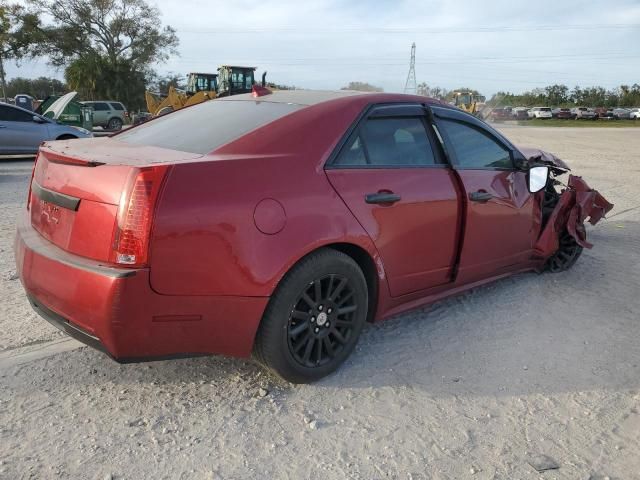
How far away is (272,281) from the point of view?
8.86 feet

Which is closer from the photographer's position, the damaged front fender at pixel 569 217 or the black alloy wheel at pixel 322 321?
the black alloy wheel at pixel 322 321

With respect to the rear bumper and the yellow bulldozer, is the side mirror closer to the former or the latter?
the rear bumper

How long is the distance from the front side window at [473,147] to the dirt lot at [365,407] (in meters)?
1.11

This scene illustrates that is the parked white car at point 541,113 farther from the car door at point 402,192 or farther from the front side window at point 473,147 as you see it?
the car door at point 402,192

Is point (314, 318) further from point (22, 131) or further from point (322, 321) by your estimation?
point (22, 131)

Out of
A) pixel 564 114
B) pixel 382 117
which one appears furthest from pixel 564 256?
pixel 564 114

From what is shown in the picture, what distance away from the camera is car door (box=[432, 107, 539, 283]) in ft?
12.4

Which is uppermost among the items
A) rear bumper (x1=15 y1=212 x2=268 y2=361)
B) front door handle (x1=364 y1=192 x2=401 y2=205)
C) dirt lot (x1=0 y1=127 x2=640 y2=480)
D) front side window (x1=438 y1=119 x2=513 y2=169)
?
front side window (x1=438 y1=119 x2=513 y2=169)

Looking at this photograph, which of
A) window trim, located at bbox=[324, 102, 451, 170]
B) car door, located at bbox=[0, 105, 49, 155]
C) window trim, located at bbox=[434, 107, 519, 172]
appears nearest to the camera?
window trim, located at bbox=[324, 102, 451, 170]

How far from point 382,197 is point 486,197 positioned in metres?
1.05

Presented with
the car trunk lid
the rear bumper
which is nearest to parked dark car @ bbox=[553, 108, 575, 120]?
the car trunk lid

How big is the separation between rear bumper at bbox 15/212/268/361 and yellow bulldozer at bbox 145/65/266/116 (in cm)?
2344

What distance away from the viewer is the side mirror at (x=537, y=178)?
434 cm

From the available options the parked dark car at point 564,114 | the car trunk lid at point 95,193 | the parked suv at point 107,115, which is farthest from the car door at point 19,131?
the parked dark car at point 564,114
